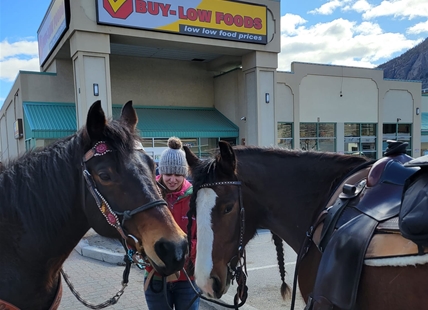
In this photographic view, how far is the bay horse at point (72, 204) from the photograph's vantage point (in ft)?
5.10

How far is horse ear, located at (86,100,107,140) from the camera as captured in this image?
1592mm

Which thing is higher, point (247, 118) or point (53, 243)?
point (247, 118)

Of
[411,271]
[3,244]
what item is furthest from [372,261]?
[3,244]

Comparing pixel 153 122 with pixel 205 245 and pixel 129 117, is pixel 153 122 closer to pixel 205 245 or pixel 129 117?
pixel 129 117

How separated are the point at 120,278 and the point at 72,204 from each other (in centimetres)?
398

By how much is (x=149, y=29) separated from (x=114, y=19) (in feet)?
4.68

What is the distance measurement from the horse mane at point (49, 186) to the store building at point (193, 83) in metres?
11.3

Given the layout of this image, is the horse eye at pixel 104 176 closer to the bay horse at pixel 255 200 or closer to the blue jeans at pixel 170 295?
the bay horse at pixel 255 200

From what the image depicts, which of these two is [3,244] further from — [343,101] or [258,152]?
[343,101]

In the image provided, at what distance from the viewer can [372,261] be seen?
57.5 inches

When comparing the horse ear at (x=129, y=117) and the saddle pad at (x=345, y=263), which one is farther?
the horse ear at (x=129, y=117)

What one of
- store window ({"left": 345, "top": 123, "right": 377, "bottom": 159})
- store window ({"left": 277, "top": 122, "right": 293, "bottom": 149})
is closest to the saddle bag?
store window ({"left": 277, "top": 122, "right": 293, "bottom": 149})

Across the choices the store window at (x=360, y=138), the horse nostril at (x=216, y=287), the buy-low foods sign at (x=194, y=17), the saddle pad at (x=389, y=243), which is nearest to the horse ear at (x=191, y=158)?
the horse nostril at (x=216, y=287)

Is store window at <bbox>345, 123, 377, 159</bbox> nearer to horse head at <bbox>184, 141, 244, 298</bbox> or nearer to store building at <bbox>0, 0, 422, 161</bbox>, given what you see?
store building at <bbox>0, 0, 422, 161</bbox>
